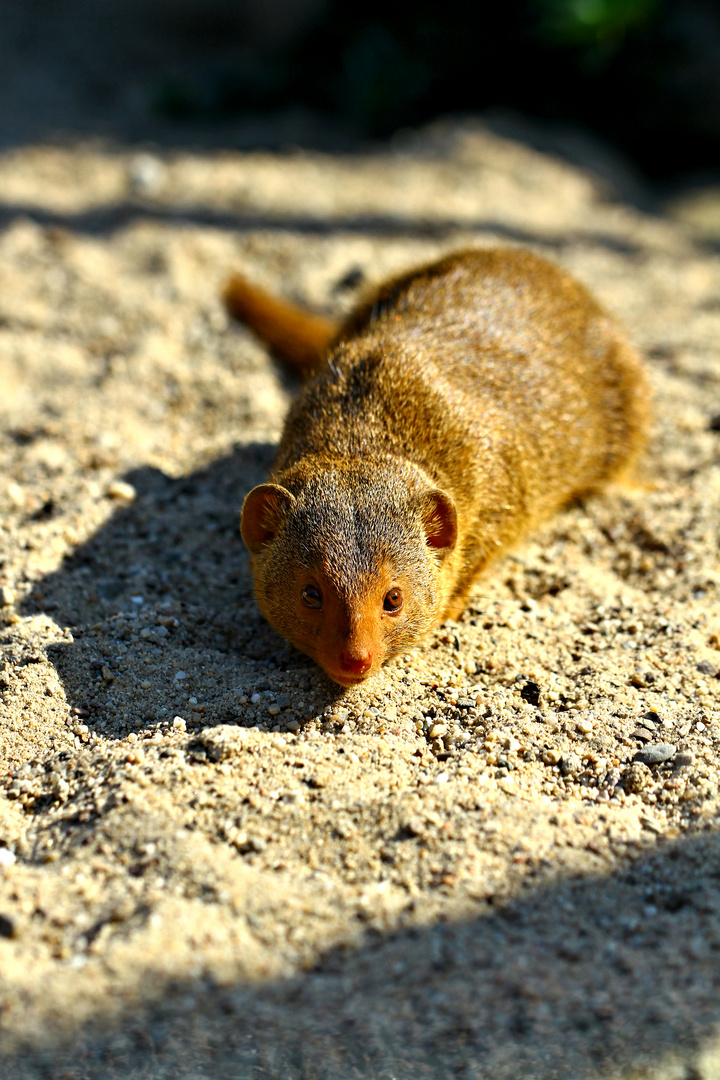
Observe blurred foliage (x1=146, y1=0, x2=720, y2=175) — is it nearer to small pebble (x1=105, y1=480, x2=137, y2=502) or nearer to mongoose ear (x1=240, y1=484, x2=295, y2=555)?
small pebble (x1=105, y1=480, x2=137, y2=502)

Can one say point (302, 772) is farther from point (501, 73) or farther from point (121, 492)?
point (501, 73)

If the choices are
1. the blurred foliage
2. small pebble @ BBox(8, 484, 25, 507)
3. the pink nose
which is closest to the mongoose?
the pink nose

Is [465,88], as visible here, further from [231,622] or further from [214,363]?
[231,622]

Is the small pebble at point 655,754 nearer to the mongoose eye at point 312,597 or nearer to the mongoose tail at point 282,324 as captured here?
the mongoose eye at point 312,597

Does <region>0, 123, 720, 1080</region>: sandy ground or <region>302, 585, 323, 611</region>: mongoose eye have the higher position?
<region>302, 585, 323, 611</region>: mongoose eye

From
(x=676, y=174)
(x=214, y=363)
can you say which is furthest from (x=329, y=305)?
(x=676, y=174)

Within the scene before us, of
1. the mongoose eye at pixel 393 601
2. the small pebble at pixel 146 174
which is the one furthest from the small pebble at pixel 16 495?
the small pebble at pixel 146 174

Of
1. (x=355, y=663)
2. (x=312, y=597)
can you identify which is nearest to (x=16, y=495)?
(x=312, y=597)
